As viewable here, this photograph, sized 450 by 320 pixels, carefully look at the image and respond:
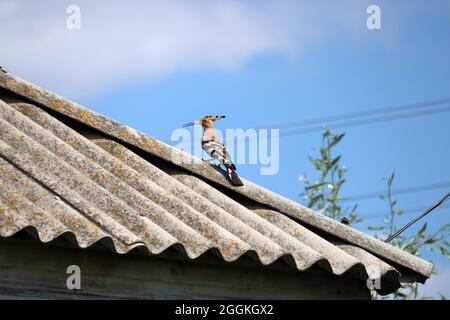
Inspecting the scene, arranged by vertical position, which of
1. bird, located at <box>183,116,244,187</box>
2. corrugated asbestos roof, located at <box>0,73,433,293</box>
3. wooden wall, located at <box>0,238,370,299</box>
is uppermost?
bird, located at <box>183,116,244,187</box>

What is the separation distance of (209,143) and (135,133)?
8.48 ft

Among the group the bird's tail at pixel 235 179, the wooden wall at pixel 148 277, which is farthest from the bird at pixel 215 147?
the wooden wall at pixel 148 277

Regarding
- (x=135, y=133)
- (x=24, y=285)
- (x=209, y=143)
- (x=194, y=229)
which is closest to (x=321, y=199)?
(x=209, y=143)

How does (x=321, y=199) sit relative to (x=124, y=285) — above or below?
above

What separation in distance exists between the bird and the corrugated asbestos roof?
0.09 m

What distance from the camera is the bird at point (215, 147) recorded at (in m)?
7.21

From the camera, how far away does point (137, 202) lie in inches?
235

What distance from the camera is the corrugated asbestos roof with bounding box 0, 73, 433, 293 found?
17.4ft

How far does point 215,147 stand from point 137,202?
3.29 meters

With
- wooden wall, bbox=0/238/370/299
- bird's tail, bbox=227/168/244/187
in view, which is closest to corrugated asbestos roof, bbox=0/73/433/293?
bird's tail, bbox=227/168/244/187

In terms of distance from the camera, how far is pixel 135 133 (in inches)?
280

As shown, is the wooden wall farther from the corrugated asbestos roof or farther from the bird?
the bird
